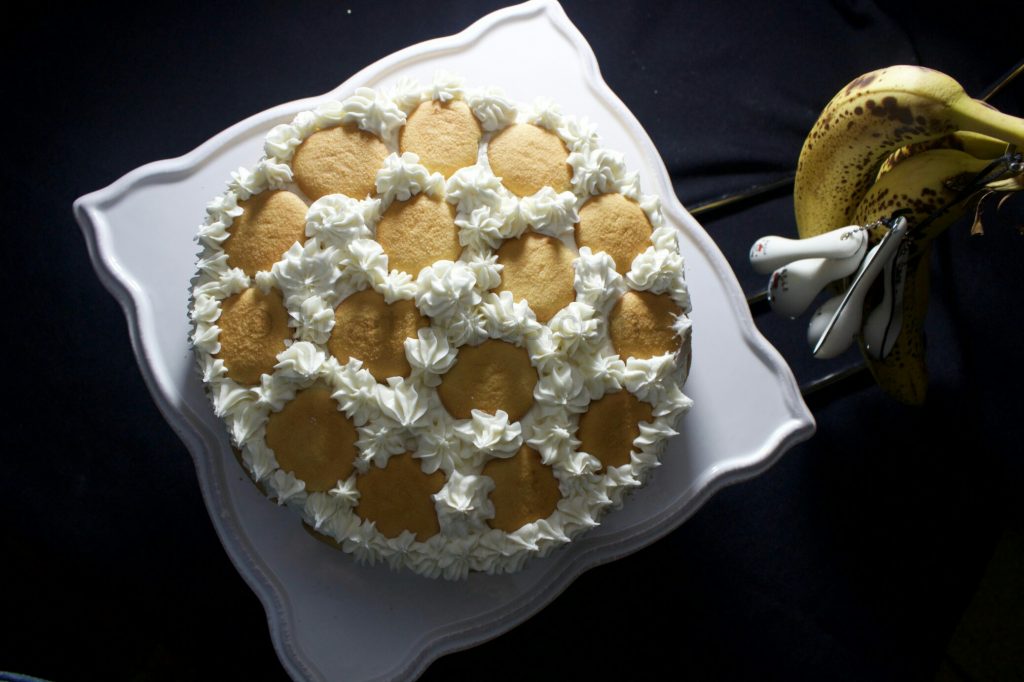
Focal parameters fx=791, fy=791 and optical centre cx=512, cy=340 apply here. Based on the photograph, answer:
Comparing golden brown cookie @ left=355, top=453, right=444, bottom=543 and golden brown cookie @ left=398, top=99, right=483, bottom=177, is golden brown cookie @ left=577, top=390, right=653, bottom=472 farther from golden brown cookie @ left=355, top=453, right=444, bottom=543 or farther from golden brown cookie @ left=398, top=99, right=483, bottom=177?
golden brown cookie @ left=398, top=99, right=483, bottom=177

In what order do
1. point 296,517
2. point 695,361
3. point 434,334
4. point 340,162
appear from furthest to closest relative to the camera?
point 695,361
point 296,517
point 340,162
point 434,334

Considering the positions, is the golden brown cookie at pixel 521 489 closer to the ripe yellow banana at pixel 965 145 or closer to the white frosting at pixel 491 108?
the white frosting at pixel 491 108

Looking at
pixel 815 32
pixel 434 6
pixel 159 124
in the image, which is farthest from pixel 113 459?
pixel 815 32

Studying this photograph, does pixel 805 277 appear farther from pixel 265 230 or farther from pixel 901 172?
pixel 265 230

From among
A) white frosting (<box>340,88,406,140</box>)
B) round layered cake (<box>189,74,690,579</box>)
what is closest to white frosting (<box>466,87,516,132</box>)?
round layered cake (<box>189,74,690,579</box>)

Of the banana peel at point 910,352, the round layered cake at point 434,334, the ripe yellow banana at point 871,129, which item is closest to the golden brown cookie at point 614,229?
the round layered cake at point 434,334

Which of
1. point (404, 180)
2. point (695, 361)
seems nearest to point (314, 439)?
point (404, 180)

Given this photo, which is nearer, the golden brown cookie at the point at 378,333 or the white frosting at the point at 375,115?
the golden brown cookie at the point at 378,333
